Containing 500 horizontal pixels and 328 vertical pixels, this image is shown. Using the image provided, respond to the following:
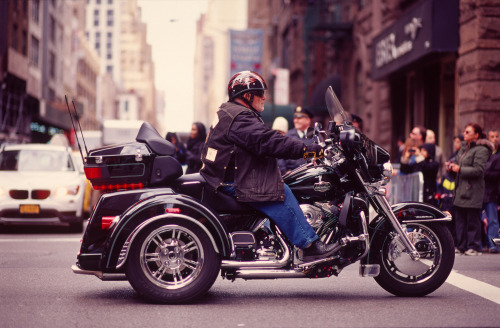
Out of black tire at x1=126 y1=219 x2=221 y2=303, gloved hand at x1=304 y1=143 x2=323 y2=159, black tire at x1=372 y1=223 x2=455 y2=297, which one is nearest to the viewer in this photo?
gloved hand at x1=304 y1=143 x2=323 y2=159

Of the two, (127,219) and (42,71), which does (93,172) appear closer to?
(127,219)

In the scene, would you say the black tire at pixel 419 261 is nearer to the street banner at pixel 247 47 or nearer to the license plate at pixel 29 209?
the license plate at pixel 29 209

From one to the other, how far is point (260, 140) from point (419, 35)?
12311mm

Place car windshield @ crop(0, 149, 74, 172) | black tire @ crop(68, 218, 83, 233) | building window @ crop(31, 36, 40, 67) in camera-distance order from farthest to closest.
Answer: building window @ crop(31, 36, 40, 67), car windshield @ crop(0, 149, 74, 172), black tire @ crop(68, 218, 83, 233)

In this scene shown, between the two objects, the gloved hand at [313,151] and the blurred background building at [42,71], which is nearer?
the gloved hand at [313,151]

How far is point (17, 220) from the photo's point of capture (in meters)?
15.0

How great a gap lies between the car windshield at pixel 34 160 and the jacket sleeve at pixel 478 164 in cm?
771

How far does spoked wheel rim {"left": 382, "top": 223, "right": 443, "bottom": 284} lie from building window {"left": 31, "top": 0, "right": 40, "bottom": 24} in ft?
157

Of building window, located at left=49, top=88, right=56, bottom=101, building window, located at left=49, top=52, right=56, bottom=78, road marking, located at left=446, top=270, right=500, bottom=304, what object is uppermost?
building window, located at left=49, top=52, right=56, bottom=78

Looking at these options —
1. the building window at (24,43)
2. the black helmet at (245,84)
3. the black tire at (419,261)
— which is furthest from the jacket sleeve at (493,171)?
the building window at (24,43)

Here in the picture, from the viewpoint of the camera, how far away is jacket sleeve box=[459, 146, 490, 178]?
1186cm

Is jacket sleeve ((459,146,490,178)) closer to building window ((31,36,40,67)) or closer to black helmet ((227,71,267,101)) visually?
black helmet ((227,71,267,101))

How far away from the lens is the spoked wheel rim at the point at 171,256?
6.93 metres

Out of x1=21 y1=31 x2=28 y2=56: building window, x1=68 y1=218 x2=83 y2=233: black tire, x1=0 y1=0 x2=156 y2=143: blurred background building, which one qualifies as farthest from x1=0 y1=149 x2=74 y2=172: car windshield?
x1=21 y1=31 x2=28 y2=56: building window
